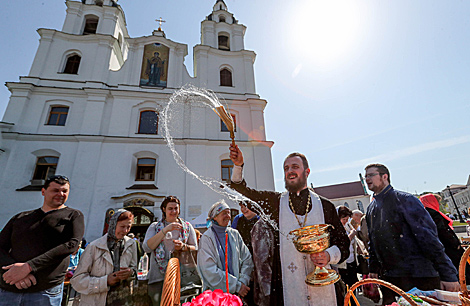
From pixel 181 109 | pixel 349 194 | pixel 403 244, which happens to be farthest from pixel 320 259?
pixel 349 194

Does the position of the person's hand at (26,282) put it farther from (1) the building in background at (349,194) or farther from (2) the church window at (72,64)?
(1) the building in background at (349,194)

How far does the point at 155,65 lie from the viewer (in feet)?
48.2

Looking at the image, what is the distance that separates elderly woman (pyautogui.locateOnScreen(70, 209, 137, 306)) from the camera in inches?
91.7

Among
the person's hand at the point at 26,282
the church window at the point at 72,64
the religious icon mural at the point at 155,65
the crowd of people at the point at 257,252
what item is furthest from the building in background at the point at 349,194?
the person's hand at the point at 26,282

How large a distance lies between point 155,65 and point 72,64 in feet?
17.6

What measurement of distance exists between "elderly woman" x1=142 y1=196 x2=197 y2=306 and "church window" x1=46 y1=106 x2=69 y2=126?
42.2ft

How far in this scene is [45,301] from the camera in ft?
7.52

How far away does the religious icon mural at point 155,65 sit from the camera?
14.2m

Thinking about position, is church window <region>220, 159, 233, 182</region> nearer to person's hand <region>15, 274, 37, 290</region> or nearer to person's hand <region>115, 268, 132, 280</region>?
person's hand <region>115, 268, 132, 280</region>

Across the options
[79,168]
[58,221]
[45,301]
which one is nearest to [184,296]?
[45,301]

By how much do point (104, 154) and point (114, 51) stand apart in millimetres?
8686

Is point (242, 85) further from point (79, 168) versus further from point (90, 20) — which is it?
point (90, 20)

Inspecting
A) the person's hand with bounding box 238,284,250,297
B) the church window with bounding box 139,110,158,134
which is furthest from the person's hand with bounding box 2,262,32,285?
the church window with bounding box 139,110,158,134

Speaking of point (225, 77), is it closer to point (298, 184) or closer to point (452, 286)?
point (298, 184)
